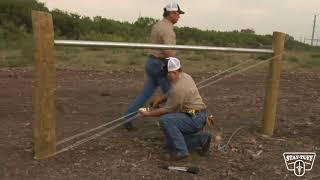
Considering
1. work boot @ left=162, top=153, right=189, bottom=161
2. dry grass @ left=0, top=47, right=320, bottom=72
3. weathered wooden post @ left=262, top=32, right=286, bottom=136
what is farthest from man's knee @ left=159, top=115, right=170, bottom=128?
dry grass @ left=0, top=47, right=320, bottom=72

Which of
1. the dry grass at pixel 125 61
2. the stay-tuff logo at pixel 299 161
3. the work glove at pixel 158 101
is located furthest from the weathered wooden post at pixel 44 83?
the dry grass at pixel 125 61

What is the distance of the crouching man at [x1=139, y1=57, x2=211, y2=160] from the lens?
6.42m

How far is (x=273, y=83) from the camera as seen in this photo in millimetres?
7828

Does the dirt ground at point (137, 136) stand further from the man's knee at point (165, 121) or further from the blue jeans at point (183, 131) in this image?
the man's knee at point (165, 121)

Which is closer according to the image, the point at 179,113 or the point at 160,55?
the point at 179,113

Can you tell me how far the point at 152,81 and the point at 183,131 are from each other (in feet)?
4.22

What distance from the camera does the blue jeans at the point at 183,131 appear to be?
21.2 ft

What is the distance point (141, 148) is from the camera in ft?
22.6

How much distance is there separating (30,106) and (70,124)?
4.79 ft

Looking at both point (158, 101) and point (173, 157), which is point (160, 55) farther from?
point (173, 157)

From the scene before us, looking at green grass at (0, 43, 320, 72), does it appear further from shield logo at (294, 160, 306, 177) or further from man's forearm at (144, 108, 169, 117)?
man's forearm at (144, 108, 169, 117)

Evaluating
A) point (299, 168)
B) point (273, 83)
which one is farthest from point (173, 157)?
point (273, 83)

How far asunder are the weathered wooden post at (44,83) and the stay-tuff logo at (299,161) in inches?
92.8

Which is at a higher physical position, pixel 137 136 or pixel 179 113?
pixel 179 113
